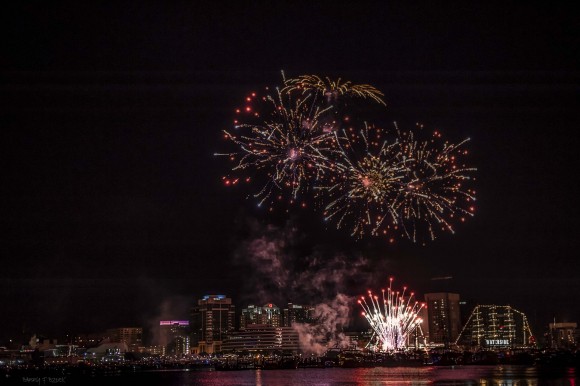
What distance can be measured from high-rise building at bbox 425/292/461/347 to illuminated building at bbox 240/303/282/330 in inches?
1649

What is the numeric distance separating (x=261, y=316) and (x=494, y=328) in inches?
2494

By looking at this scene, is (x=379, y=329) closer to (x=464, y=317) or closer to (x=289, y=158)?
(x=289, y=158)

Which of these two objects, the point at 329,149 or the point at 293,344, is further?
the point at 293,344

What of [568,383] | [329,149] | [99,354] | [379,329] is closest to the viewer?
[329,149]

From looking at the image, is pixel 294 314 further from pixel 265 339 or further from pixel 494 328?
pixel 494 328

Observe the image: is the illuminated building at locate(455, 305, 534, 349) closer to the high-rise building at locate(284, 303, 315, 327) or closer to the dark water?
the high-rise building at locate(284, 303, 315, 327)

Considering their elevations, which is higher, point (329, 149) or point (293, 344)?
point (329, 149)

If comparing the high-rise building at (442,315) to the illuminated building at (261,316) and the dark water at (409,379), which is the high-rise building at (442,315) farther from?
the dark water at (409,379)

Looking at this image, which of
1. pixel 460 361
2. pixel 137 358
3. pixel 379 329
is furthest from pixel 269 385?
pixel 137 358

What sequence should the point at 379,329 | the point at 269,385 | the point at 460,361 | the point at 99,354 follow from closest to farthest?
1. the point at 269,385
2. the point at 379,329
3. the point at 460,361
4. the point at 99,354

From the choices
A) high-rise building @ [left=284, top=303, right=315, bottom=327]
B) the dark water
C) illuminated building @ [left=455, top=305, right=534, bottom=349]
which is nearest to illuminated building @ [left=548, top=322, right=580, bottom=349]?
illuminated building @ [left=455, top=305, right=534, bottom=349]

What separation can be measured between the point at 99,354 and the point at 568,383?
166406 mm

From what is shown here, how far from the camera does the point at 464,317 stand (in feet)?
616

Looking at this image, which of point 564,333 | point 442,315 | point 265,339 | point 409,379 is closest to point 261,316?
point 265,339
